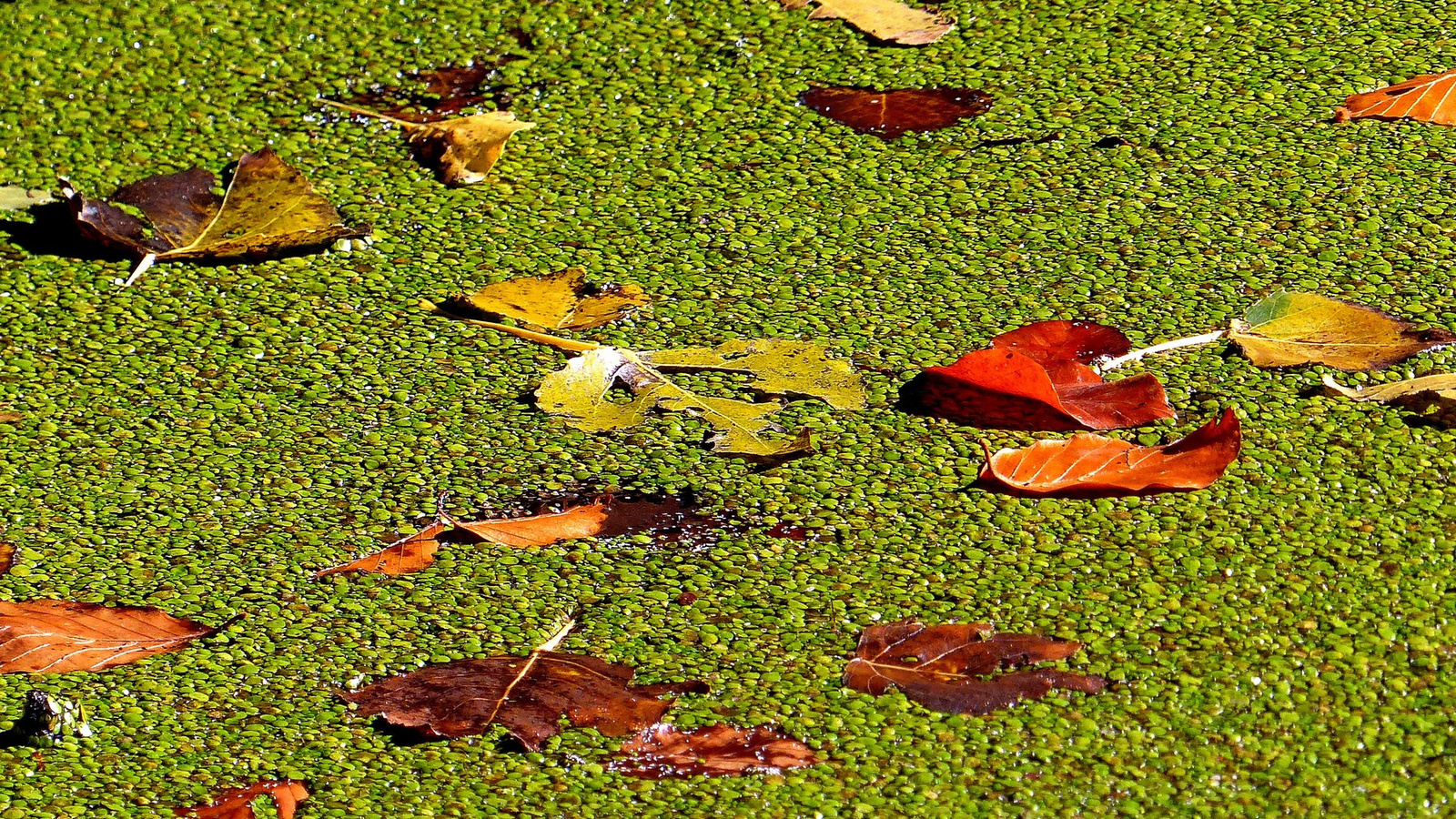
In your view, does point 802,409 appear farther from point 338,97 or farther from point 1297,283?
point 338,97

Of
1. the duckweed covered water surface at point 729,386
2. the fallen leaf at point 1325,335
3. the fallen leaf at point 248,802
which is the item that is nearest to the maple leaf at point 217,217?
the duckweed covered water surface at point 729,386

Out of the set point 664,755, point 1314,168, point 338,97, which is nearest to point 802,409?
point 664,755

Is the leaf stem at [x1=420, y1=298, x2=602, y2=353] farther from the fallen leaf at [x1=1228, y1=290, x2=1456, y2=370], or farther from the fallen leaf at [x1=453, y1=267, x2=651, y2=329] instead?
the fallen leaf at [x1=1228, y1=290, x2=1456, y2=370]

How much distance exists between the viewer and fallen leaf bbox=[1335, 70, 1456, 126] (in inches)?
78.4

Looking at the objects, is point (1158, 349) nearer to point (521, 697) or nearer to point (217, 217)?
Answer: point (521, 697)

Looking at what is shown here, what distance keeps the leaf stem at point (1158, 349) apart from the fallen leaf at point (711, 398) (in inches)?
9.9

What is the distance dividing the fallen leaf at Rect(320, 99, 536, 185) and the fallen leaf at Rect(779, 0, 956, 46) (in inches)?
18.9

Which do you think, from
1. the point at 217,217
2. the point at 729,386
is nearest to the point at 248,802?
the point at 729,386

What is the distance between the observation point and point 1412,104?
2000 millimetres

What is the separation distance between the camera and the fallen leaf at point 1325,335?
1.60 metres

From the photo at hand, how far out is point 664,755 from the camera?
1209 mm

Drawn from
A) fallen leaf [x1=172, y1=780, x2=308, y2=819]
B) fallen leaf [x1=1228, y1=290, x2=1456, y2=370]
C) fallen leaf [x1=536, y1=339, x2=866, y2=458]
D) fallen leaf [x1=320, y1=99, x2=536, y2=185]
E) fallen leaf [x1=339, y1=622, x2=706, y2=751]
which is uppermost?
fallen leaf [x1=320, y1=99, x2=536, y2=185]

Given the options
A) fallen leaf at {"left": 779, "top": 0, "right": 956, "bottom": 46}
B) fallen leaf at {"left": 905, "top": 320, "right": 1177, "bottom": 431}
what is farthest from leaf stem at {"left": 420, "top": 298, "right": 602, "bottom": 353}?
fallen leaf at {"left": 779, "top": 0, "right": 956, "bottom": 46}

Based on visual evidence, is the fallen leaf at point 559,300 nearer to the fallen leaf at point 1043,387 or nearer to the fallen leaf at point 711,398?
the fallen leaf at point 711,398
